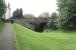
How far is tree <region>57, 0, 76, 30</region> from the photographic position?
4162cm

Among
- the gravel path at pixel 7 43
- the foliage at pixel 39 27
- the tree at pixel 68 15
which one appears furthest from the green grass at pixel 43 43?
the foliage at pixel 39 27

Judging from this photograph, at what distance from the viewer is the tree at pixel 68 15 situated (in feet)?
137

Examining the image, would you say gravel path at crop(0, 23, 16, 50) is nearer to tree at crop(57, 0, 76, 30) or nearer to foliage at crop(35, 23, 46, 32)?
tree at crop(57, 0, 76, 30)

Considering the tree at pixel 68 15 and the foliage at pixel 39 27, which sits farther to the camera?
the foliage at pixel 39 27

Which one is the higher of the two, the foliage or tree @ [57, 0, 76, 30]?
tree @ [57, 0, 76, 30]

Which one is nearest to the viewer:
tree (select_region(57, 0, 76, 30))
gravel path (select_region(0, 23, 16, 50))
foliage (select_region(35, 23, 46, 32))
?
gravel path (select_region(0, 23, 16, 50))

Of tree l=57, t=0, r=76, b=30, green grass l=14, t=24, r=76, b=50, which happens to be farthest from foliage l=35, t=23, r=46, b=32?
green grass l=14, t=24, r=76, b=50

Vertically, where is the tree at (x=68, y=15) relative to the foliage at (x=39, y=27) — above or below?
above

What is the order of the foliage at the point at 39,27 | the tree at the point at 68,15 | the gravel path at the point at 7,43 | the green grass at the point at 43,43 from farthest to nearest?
the foliage at the point at 39,27 → the tree at the point at 68,15 → the green grass at the point at 43,43 → the gravel path at the point at 7,43

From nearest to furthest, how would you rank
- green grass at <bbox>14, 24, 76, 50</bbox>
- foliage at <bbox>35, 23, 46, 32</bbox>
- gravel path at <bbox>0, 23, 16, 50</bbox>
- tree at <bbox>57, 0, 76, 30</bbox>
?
gravel path at <bbox>0, 23, 16, 50</bbox>, green grass at <bbox>14, 24, 76, 50</bbox>, tree at <bbox>57, 0, 76, 30</bbox>, foliage at <bbox>35, 23, 46, 32</bbox>

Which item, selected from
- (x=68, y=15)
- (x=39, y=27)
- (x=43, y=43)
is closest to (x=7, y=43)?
(x=43, y=43)

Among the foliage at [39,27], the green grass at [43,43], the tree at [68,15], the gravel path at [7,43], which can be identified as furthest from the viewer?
the foliage at [39,27]

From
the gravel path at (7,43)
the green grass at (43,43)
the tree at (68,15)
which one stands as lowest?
the green grass at (43,43)

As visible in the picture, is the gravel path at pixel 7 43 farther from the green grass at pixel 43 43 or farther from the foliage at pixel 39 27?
the foliage at pixel 39 27
